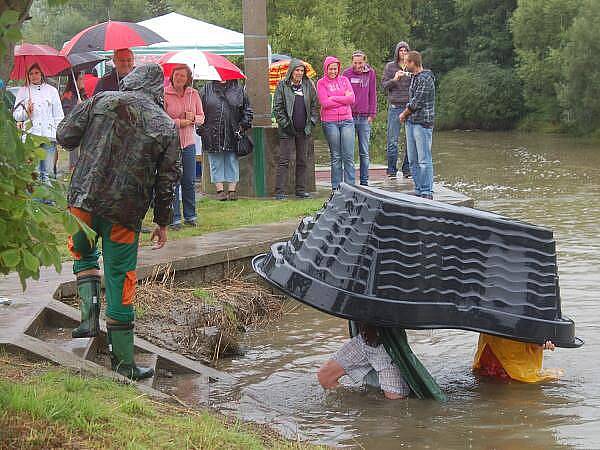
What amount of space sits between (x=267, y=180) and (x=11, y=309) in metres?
7.75

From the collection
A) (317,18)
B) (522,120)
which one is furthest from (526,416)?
(522,120)

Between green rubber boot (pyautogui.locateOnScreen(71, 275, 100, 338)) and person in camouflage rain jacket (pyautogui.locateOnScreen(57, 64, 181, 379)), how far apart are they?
335 millimetres

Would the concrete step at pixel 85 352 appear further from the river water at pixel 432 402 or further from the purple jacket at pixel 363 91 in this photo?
the purple jacket at pixel 363 91

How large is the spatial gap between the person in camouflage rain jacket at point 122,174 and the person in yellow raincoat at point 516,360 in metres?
2.52

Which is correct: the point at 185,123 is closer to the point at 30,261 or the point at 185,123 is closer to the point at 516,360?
the point at 516,360

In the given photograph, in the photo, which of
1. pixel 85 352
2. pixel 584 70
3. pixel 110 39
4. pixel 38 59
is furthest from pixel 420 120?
pixel 584 70

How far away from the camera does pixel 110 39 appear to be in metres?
13.8

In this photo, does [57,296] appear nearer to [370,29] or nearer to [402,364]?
[402,364]

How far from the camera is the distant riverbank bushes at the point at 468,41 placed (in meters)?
37.3

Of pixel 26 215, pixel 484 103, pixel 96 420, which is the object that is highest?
pixel 26 215

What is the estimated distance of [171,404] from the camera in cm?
666

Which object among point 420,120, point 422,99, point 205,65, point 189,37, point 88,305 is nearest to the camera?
point 88,305

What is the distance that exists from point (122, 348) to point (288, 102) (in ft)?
25.9

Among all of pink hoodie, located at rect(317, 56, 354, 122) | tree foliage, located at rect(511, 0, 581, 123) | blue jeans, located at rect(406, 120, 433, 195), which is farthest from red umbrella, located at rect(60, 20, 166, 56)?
tree foliage, located at rect(511, 0, 581, 123)
